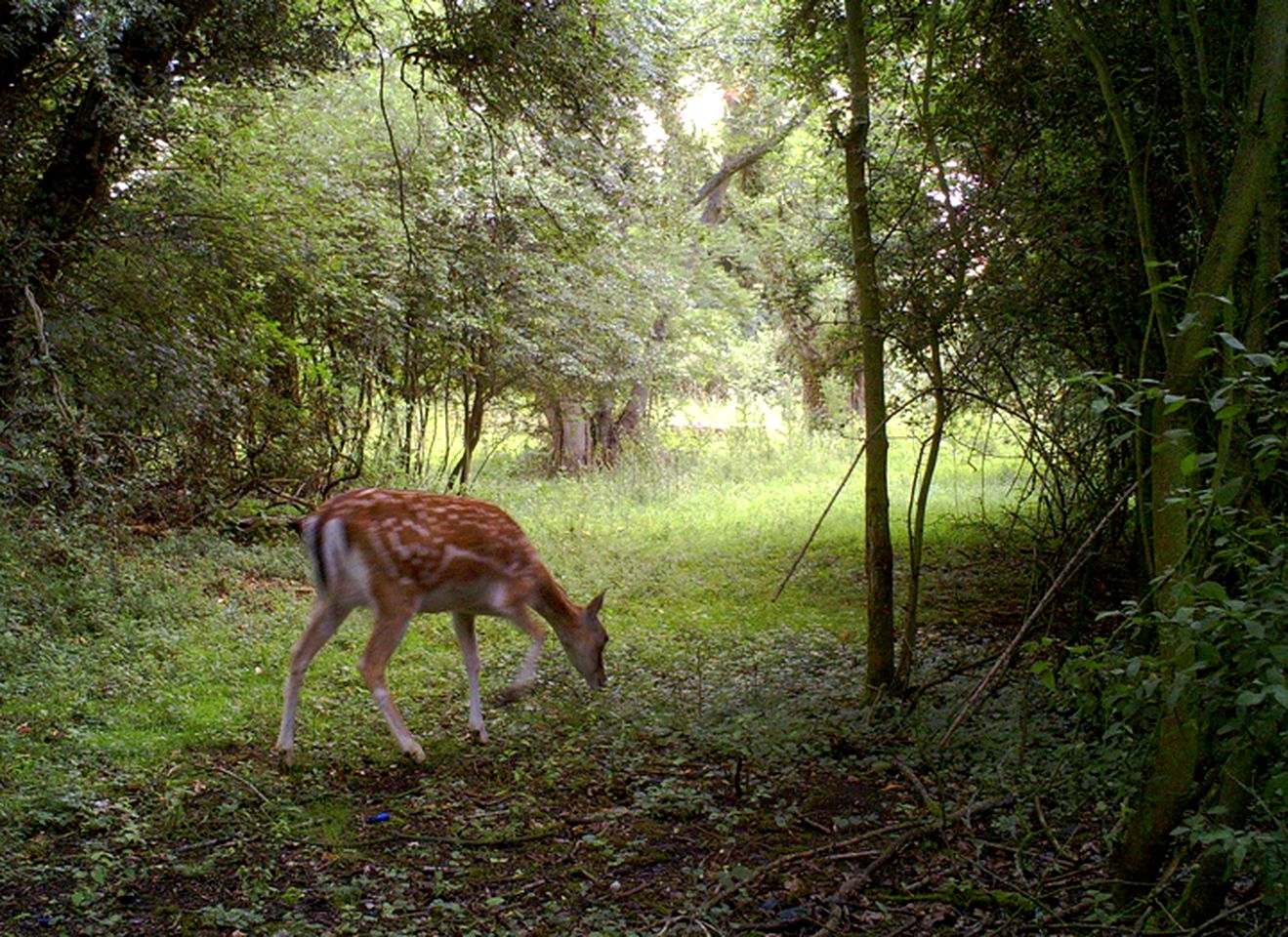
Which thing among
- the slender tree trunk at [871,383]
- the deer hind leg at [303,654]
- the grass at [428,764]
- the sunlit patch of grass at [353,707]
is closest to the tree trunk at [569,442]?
the sunlit patch of grass at [353,707]

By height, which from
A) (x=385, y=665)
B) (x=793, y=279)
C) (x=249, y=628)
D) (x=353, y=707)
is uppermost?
(x=793, y=279)

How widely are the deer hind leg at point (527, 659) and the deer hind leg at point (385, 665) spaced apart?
1.79 ft

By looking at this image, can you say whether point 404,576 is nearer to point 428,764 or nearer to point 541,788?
point 428,764

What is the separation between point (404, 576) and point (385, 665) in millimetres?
431

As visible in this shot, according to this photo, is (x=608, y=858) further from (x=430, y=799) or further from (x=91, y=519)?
(x=91, y=519)

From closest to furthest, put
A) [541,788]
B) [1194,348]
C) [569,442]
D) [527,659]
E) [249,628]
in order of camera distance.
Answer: [1194,348], [541,788], [527,659], [249,628], [569,442]

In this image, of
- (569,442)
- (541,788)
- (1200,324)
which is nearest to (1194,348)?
(1200,324)

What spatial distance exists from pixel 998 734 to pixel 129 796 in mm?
3618

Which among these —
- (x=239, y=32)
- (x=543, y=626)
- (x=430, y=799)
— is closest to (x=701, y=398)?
(x=239, y=32)

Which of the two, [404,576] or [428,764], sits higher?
[404,576]

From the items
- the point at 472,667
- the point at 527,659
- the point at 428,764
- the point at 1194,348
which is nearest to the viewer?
the point at 1194,348

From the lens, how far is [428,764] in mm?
4910

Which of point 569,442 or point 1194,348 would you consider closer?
point 1194,348

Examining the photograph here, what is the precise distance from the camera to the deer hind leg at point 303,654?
16.1 ft
